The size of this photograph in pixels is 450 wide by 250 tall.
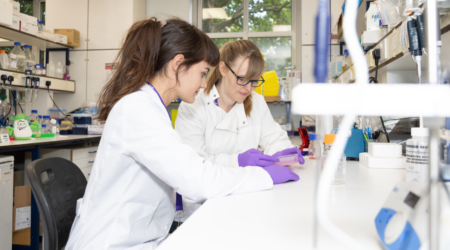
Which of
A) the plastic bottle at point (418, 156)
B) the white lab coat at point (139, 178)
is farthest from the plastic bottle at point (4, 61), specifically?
the plastic bottle at point (418, 156)

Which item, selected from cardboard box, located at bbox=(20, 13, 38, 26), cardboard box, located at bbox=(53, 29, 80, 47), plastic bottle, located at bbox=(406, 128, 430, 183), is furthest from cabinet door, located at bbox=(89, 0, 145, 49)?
plastic bottle, located at bbox=(406, 128, 430, 183)

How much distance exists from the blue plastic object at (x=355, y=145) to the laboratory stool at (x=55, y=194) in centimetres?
126

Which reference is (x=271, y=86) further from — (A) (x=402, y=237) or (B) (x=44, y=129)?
(A) (x=402, y=237)

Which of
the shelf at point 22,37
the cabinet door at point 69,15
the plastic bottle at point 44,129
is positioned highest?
the cabinet door at point 69,15

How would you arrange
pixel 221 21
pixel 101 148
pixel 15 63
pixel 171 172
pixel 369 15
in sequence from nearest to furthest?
pixel 171 172
pixel 101 148
pixel 369 15
pixel 15 63
pixel 221 21

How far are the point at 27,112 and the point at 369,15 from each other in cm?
361

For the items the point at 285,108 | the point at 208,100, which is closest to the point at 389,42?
the point at 208,100

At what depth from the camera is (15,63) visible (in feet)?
9.90

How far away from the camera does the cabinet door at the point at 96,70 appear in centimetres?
407

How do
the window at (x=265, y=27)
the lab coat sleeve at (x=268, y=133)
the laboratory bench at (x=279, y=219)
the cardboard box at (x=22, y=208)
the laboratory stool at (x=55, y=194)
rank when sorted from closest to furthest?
the laboratory bench at (x=279, y=219) → the laboratory stool at (x=55, y=194) → the lab coat sleeve at (x=268, y=133) → the cardboard box at (x=22, y=208) → the window at (x=265, y=27)

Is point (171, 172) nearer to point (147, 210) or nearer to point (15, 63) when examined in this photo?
point (147, 210)

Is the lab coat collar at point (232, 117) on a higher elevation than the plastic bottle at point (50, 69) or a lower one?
lower

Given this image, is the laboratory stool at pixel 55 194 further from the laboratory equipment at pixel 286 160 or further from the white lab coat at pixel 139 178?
the laboratory equipment at pixel 286 160

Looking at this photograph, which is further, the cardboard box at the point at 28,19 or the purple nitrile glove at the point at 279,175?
the cardboard box at the point at 28,19
